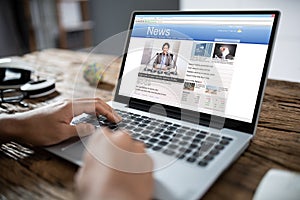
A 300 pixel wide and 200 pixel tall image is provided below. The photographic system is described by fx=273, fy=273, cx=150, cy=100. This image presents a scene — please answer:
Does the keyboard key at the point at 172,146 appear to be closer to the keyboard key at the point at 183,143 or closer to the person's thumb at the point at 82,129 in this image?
the keyboard key at the point at 183,143

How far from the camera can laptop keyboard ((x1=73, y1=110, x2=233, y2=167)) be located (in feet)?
1.58

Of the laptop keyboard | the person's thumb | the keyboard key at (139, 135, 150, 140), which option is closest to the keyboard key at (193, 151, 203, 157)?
the laptop keyboard

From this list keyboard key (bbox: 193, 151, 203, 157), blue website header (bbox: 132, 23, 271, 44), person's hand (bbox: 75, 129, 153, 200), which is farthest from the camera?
blue website header (bbox: 132, 23, 271, 44)

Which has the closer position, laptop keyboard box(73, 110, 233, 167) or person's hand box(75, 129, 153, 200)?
person's hand box(75, 129, 153, 200)

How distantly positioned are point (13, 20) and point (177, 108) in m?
3.41

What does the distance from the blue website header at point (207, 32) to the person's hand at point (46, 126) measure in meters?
0.29

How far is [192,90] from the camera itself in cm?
64

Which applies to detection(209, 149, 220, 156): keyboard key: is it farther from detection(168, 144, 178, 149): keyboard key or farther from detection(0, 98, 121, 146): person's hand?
detection(0, 98, 121, 146): person's hand

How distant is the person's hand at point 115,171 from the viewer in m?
0.37

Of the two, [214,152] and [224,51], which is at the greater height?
[224,51]

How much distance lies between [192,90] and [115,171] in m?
0.31

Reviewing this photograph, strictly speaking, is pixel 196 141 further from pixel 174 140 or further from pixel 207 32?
pixel 207 32

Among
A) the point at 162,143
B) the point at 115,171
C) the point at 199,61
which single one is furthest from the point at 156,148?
the point at 199,61

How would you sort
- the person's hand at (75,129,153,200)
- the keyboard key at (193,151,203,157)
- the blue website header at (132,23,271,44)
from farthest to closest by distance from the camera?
the blue website header at (132,23,271,44) → the keyboard key at (193,151,203,157) → the person's hand at (75,129,153,200)
